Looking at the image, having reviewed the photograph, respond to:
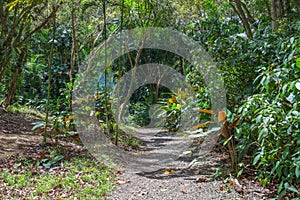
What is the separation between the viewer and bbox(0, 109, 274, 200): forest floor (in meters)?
3.17

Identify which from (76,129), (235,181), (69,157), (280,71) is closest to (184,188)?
(235,181)

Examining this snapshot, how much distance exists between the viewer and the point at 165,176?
3930mm

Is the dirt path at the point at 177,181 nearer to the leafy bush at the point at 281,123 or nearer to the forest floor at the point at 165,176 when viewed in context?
the forest floor at the point at 165,176

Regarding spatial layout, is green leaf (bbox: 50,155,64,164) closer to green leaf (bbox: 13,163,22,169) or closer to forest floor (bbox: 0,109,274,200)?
forest floor (bbox: 0,109,274,200)

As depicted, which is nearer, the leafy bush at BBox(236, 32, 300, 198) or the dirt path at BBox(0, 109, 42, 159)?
the leafy bush at BBox(236, 32, 300, 198)

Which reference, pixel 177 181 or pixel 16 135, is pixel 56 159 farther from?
pixel 177 181

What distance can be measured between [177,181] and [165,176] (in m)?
0.30

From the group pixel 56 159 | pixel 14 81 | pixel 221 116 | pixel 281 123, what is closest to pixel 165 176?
pixel 221 116

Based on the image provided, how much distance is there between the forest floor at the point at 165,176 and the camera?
3.17 meters

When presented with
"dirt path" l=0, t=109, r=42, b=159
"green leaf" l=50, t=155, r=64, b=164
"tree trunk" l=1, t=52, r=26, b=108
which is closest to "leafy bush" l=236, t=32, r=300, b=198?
"green leaf" l=50, t=155, r=64, b=164

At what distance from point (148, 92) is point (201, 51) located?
5.46m

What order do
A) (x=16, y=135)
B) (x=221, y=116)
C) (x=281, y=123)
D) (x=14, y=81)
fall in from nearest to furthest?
(x=281, y=123), (x=221, y=116), (x=16, y=135), (x=14, y=81)

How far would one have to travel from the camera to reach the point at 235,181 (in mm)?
3246

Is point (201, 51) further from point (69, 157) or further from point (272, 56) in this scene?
point (69, 157)
